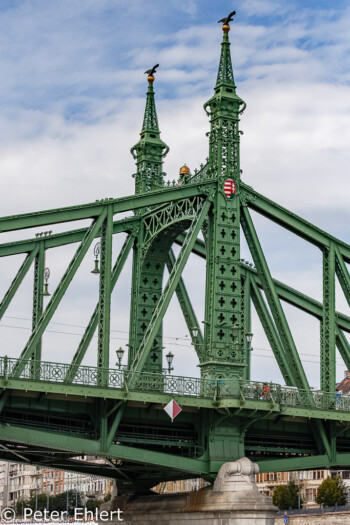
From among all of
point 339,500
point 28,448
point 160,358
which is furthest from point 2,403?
point 339,500

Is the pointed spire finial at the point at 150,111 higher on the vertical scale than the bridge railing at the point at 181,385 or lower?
higher

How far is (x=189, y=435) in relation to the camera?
56625mm

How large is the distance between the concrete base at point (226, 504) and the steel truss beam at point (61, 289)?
1151 centimetres

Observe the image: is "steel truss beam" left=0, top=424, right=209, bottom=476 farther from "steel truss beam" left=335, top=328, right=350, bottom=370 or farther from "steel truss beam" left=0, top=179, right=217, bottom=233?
"steel truss beam" left=335, top=328, right=350, bottom=370

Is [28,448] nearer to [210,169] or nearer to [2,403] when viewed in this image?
[2,403]

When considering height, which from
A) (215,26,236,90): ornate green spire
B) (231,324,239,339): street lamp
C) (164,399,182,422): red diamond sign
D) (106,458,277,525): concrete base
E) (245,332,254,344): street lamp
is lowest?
(106,458,277,525): concrete base

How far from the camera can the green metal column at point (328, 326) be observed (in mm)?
63656

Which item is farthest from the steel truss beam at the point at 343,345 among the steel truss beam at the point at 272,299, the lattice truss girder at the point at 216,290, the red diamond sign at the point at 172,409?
the red diamond sign at the point at 172,409

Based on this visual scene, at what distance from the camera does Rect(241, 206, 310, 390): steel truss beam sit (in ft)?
199

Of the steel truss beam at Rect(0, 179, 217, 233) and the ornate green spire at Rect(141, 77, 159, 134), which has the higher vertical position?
the ornate green spire at Rect(141, 77, 159, 134)

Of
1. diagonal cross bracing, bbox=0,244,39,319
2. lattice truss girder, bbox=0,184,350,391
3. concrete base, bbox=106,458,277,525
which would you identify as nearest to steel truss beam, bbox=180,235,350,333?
lattice truss girder, bbox=0,184,350,391

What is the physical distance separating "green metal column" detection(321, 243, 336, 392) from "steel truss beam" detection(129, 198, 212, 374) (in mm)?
10186

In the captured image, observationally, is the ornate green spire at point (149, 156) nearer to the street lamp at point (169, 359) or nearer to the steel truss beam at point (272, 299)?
the steel truss beam at point (272, 299)

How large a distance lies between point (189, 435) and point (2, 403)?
1200cm
